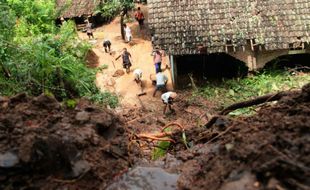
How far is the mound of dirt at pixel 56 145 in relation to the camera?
402 cm

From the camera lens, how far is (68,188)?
4.03m

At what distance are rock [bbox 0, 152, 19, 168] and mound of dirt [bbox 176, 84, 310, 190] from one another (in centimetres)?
154

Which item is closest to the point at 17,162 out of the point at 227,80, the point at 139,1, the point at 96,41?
the point at 227,80

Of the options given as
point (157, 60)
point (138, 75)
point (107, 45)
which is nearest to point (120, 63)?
point (107, 45)

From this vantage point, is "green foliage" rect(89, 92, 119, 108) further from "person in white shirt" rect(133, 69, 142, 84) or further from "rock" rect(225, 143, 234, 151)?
"rock" rect(225, 143, 234, 151)

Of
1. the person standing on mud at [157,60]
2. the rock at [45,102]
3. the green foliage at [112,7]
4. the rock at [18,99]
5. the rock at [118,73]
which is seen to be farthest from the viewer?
the green foliage at [112,7]

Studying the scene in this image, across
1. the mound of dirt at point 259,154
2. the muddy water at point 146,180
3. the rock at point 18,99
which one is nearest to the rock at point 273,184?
the mound of dirt at point 259,154

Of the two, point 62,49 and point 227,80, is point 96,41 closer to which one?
point 62,49

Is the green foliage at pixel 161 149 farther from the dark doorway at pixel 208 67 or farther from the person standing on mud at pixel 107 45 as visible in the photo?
the person standing on mud at pixel 107 45

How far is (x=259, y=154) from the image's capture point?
346 cm

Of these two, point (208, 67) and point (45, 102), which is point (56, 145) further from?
point (208, 67)

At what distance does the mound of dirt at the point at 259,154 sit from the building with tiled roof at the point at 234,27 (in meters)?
9.86

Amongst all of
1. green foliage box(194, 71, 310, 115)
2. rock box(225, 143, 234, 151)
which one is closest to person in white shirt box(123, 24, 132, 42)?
green foliage box(194, 71, 310, 115)

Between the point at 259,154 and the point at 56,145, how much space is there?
1855mm
